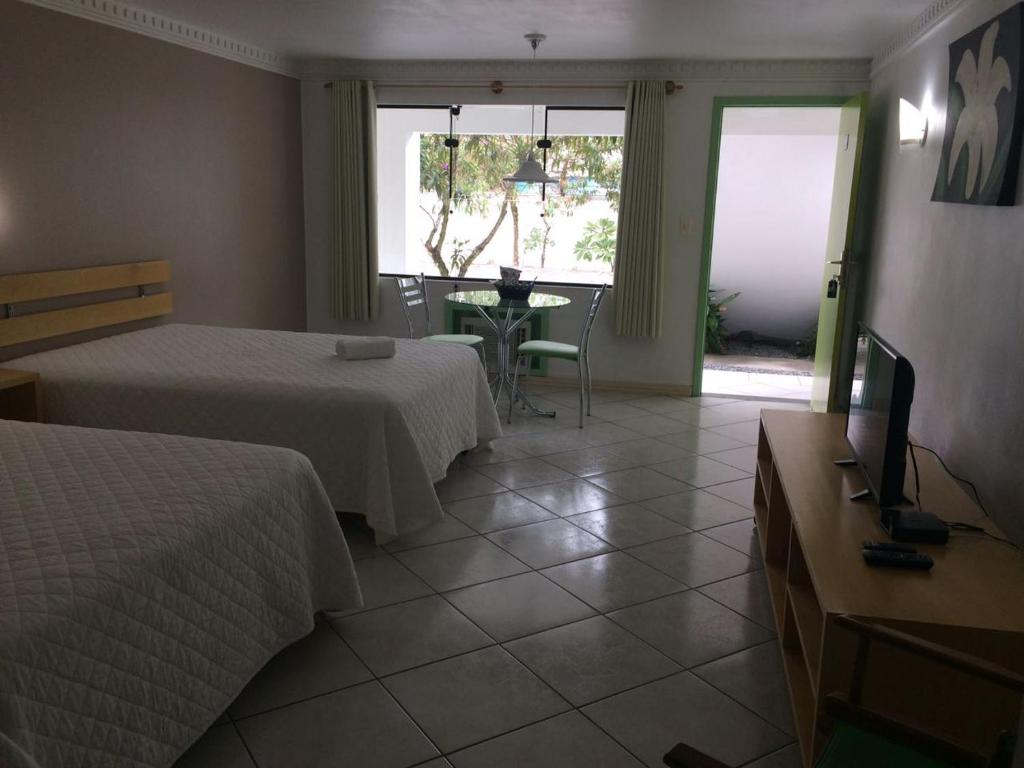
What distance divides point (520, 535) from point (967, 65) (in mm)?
2481

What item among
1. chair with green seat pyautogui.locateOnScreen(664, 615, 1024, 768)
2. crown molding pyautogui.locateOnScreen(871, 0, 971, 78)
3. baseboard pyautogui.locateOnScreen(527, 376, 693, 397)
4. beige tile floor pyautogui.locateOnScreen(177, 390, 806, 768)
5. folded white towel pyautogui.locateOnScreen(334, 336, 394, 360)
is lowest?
beige tile floor pyautogui.locateOnScreen(177, 390, 806, 768)

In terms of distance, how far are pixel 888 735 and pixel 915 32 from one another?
3.78m

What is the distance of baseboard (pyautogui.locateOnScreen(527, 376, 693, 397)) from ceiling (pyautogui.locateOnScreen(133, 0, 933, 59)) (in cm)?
231

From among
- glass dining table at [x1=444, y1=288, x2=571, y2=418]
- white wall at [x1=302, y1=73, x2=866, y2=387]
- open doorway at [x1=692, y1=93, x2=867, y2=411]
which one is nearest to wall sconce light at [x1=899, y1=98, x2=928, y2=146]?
white wall at [x1=302, y1=73, x2=866, y2=387]

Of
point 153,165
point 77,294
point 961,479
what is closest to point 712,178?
point 961,479

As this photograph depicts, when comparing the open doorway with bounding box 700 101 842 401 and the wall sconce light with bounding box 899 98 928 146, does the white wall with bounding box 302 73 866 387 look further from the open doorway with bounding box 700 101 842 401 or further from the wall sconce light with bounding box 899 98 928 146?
the open doorway with bounding box 700 101 842 401

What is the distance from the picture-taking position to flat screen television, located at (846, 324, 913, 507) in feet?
7.12

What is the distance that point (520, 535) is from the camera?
3465 millimetres

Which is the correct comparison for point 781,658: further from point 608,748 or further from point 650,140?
point 650,140

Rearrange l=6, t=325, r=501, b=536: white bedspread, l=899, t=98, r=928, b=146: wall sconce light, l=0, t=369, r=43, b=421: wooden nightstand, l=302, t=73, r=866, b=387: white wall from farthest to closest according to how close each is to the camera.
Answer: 1. l=302, t=73, r=866, b=387: white wall
2. l=899, t=98, r=928, b=146: wall sconce light
3. l=0, t=369, r=43, b=421: wooden nightstand
4. l=6, t=325, r=501, b=536: white bedspread

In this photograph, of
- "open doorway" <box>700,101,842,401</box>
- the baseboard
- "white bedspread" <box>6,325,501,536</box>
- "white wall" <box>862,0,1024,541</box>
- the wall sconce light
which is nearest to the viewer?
"white wall" <box>862,0,1024,541</box>

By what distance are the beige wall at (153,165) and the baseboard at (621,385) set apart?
6.63 feet

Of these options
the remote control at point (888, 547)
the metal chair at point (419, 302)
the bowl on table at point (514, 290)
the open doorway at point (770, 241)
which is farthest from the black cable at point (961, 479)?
the open doorway at point (770, 241)

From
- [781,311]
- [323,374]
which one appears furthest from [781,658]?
[781,311]
